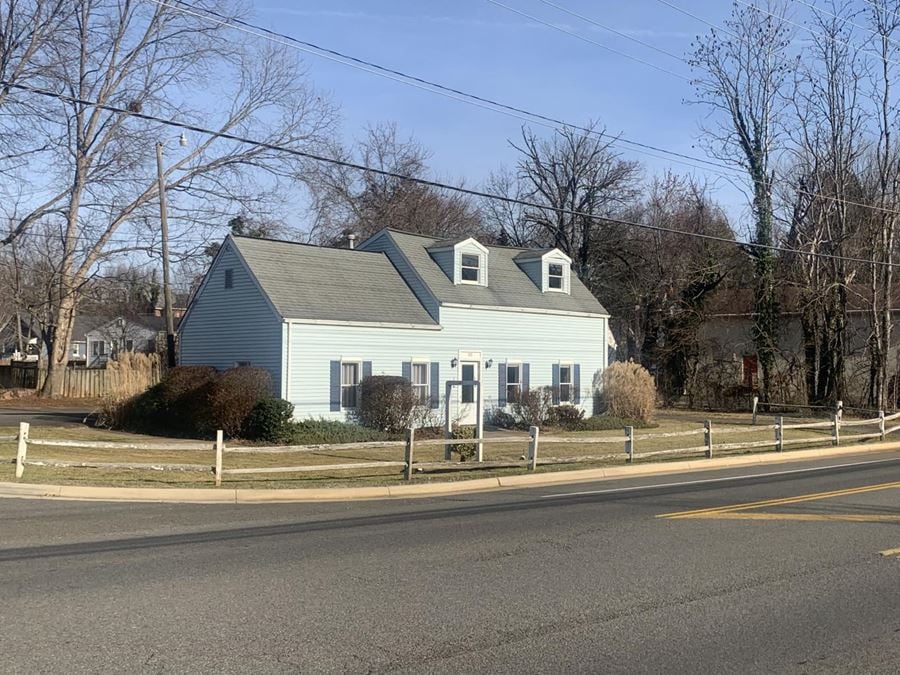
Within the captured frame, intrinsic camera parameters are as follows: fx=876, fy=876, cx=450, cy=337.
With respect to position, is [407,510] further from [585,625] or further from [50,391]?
[50,391]

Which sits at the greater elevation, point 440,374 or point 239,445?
point 440,374

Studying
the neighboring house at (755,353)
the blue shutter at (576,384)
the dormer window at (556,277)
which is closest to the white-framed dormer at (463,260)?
the dormer window at (556,277)

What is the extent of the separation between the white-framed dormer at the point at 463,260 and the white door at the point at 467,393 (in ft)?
9.72

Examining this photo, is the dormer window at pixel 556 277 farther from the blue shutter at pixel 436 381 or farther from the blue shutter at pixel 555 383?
the blue shutter at pixel 436 381

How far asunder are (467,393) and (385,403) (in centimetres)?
505

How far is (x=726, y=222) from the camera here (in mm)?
51562

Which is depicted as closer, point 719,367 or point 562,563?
point 562,563

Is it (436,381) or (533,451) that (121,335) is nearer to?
(436,381)

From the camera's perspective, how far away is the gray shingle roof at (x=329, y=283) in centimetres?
2612

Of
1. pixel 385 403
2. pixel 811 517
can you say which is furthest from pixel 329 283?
pixel 811 517

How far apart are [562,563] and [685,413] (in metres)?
33.1

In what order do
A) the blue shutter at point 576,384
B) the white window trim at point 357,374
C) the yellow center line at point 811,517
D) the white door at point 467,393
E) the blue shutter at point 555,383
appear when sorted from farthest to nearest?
the blue shutter at point 576,384, the blue shutter at point 555,383, the white door at point 467,393, the white window trim at point 357,374, the yellow center line at point 811,517

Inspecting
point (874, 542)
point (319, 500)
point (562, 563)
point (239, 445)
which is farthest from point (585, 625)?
point (239, 445)

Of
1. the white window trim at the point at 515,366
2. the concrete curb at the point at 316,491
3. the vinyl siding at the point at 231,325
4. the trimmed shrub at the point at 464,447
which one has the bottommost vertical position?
the concrete curb at the point at 316,491
